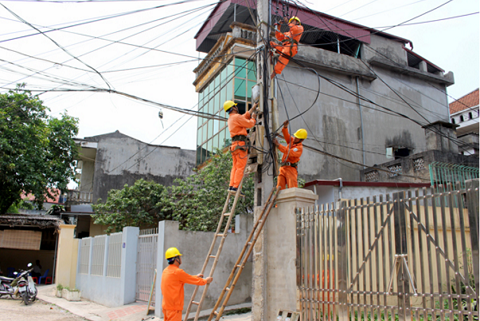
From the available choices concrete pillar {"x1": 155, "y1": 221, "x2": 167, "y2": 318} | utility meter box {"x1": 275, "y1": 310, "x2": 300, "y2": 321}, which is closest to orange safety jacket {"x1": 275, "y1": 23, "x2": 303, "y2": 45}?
concrete pillar {"x1": 155, "y1": 221, "x2": 167, "y2": 318}

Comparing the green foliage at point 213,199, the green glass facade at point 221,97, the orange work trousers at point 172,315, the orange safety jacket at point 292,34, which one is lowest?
the orange work trousers at point 172,315

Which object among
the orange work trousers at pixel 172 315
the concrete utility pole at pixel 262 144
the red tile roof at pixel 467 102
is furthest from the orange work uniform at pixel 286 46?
the red tile roof at pixel 467 102

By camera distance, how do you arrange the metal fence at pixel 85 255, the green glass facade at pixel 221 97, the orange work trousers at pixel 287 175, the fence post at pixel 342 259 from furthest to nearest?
the green glass facade at pixel 221 97, the metal fence at pixel 85 255, the orange work trousers at pixel 287 175, the fence post at pixel 342 259

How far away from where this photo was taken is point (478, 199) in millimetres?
4148

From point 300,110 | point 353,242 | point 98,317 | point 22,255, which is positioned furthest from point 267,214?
Result: point 22,255

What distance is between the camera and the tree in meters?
18.4

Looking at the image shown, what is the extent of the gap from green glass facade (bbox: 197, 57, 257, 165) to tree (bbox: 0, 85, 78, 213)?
7330 millimetres

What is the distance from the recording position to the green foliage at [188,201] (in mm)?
11836

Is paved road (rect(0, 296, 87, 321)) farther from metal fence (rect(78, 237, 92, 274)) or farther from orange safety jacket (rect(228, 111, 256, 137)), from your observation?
orange safety jacket (rect(228, 111, 256, 137))

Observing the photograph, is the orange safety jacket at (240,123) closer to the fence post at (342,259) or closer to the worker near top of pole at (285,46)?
the worker near top of pole at (285,46)

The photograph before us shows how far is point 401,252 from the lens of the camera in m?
4.87

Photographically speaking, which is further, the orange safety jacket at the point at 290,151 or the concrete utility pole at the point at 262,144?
the orange safety jacket at the point at 290,151

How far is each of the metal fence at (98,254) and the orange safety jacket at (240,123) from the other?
723 centimetres

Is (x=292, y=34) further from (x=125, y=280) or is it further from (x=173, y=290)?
(x=125, y=280)
